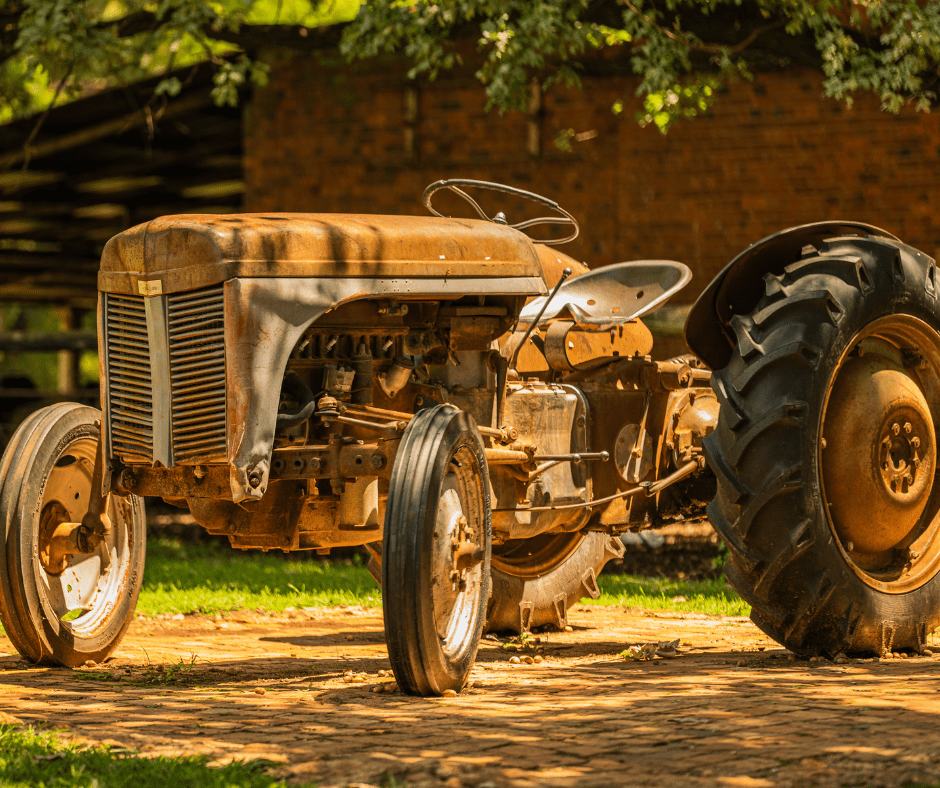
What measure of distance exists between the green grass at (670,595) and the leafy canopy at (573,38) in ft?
11.1

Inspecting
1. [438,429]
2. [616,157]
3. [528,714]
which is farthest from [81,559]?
[616,157]

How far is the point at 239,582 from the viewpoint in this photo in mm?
8984

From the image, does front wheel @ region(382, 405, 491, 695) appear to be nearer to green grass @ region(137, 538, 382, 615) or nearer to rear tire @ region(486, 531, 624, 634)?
rear tire @ region(486, 531, 624, 634)

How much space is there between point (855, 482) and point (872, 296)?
73 cm

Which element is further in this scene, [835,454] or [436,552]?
[835,454]

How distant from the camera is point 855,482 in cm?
518

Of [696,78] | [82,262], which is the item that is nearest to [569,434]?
[696,78]

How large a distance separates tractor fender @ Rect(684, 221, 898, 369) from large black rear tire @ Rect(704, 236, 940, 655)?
14 cm

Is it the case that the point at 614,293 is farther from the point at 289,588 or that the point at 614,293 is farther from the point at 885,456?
the point at 289,588

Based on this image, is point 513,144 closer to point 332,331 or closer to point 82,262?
point 332,331

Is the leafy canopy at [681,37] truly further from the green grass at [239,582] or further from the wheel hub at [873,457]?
the wheel hub at [873,457]

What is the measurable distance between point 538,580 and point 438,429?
87.1 inches

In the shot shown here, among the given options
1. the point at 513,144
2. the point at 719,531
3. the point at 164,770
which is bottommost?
the point at 164,770

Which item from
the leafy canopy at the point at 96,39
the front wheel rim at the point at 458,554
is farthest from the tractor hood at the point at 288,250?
the leafy canopy at the point at 96,39
